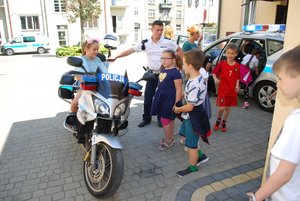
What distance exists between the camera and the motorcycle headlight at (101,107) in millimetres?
2889

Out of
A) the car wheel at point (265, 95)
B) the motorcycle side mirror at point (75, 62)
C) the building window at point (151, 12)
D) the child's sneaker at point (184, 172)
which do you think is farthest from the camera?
the building window at point (151, 12)

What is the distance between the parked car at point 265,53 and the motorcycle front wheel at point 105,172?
416 centimetres

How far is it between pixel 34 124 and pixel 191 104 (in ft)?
12.2

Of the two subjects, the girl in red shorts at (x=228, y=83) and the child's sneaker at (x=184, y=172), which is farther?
the girl in red shorts at (x=228, y=83)

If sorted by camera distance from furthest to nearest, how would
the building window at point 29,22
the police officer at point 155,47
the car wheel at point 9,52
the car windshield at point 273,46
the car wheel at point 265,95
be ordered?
the building window at point 29,22 < the car wheel at point 9,52 < the car wheel at point 265,95 < the car windshield at point 273,46 < the police officer at point 155,47

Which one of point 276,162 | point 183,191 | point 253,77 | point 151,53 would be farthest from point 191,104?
point 253,77

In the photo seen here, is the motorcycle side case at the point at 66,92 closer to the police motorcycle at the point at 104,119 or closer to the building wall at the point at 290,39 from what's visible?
the police motorcycle at the point at 104,119

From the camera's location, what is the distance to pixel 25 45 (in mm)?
24359

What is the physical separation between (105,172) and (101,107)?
719 mm

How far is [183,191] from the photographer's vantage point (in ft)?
10.4

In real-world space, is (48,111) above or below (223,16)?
below

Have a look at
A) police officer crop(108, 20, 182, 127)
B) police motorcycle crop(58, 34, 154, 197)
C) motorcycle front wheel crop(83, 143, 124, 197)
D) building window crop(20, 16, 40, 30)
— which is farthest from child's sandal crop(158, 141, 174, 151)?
building window crop(20, 16, 40, 30)

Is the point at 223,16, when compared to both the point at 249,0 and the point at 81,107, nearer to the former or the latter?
the point at 249,0

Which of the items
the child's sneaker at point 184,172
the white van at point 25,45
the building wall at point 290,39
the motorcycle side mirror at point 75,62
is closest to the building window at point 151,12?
the white van at point 25,45
